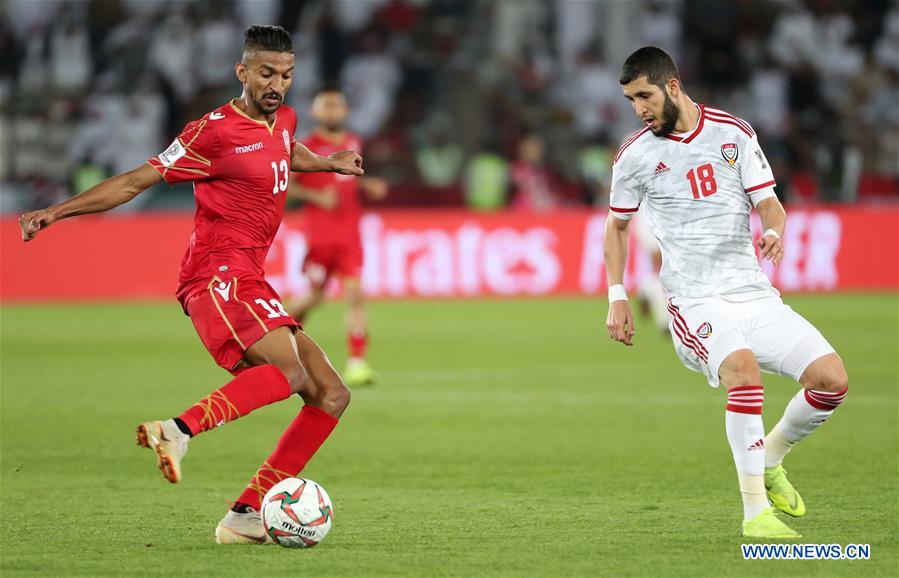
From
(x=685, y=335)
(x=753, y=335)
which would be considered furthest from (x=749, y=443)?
(x=685, y=335)

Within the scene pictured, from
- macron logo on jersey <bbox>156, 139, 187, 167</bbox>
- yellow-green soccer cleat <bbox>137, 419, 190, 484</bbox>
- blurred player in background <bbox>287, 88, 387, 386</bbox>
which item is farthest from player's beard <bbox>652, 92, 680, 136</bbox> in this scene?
blurred player in background <bbox>287, 88, 387, 386</bbox>

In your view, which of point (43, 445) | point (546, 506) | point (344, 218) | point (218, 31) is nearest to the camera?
point (546, 506)

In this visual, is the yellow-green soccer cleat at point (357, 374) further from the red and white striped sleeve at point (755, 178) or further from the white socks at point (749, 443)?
the white socks at point (749, 443)

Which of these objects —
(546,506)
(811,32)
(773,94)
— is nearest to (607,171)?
(773,94)

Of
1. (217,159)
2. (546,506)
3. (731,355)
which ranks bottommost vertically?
(546,506)

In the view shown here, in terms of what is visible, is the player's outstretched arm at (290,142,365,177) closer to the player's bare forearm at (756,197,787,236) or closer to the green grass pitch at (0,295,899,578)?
the green grass pitch at (0,295,899,578)

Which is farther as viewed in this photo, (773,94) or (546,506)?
(773,94)

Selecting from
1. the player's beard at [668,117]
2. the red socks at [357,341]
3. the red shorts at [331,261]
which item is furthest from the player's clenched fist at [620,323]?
the red shorts at [331,261]

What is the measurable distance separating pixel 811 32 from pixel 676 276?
21.3 m

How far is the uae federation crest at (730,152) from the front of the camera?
21.1ft

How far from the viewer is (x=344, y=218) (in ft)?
A: 42.4

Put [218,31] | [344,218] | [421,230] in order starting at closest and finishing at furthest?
1. [344,218]
2. [421,230]
3. [218,31]

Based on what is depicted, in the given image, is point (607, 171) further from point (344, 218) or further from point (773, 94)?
point (344, 218)

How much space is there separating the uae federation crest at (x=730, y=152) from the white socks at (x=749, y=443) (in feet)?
3.53
